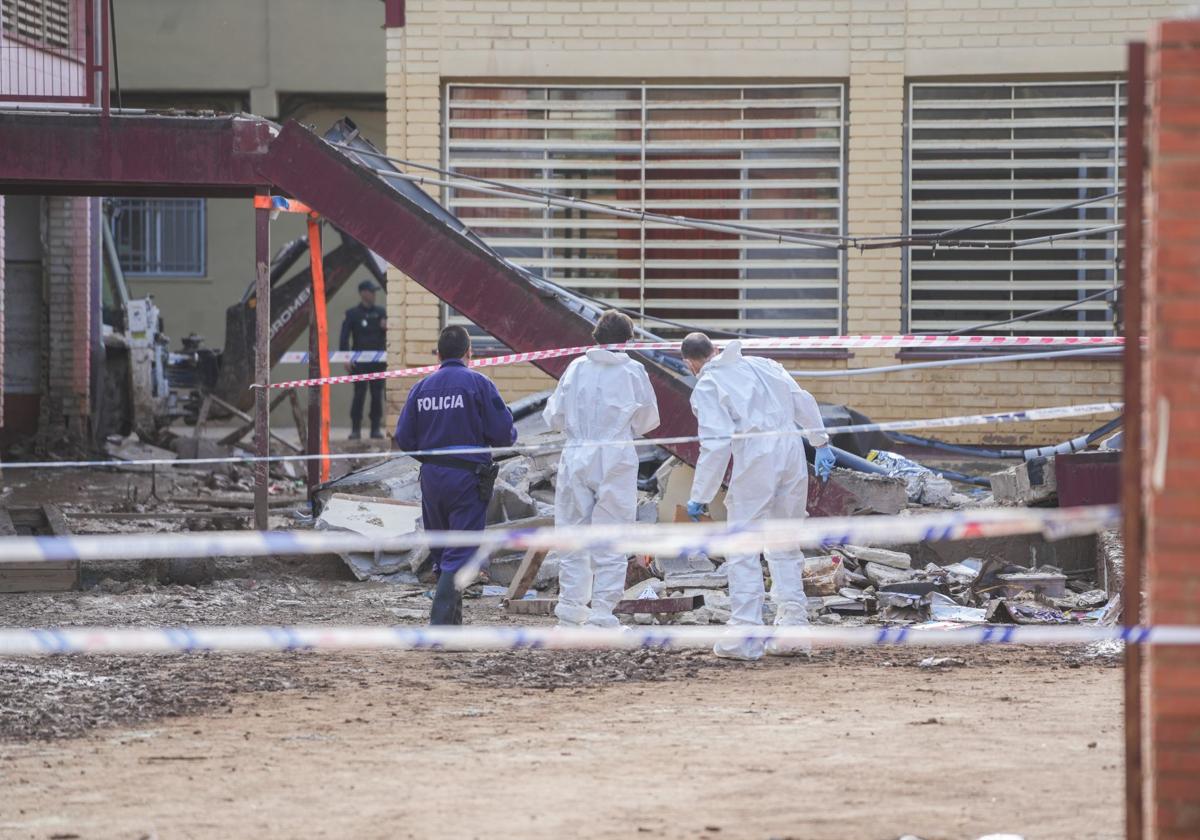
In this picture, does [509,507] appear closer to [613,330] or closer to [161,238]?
[613,330]

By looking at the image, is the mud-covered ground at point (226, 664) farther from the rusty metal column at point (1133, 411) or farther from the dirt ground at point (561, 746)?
the rusty metal column at point (1133, 411)

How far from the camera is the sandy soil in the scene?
5219mm

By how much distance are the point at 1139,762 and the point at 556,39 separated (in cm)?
1185

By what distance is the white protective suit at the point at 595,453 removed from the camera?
9.30 meters

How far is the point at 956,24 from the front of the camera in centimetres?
1498

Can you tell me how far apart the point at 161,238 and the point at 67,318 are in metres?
10.0

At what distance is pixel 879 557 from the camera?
10906mm

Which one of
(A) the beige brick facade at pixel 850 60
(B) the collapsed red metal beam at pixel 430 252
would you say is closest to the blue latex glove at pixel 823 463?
(B) the collapsed red metal beam at pixel 430 252

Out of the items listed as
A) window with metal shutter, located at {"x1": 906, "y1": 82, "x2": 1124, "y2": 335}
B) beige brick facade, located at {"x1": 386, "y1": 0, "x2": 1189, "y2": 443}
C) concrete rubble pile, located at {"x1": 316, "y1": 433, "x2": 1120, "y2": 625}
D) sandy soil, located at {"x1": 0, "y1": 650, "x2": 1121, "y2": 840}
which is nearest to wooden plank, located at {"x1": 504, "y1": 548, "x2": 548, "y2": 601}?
concrete rubble pile, located at {"x1": 316, "y1": 433, "x2": 1120, "y2": 625}

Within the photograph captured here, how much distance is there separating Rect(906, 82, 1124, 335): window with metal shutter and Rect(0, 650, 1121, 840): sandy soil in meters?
7.86

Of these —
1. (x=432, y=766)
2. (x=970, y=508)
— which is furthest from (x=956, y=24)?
(x=432, y=766)

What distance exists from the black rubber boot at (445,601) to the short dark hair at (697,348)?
69.6 inches

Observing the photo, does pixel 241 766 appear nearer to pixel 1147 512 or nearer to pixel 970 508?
pixel 1147 512

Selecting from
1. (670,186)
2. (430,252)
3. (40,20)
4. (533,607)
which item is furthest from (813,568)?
(40,20)
